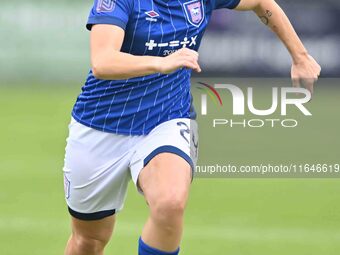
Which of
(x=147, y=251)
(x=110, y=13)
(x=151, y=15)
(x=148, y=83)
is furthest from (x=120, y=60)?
(x=147, y=251)

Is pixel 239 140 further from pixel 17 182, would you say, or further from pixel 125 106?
pixel 125 106

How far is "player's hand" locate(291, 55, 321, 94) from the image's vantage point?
17.5ft

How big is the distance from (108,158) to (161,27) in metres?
0.71

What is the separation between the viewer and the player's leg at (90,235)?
527 cm

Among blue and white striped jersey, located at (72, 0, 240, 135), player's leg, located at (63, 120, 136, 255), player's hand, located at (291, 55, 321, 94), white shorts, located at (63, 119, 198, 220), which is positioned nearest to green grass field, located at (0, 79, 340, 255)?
player's leg, located at (63, 120, 136, 255)

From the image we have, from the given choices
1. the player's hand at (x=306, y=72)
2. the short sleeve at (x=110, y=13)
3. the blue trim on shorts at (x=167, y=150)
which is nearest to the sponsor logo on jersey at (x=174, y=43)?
the short sleeve at (x=110, y=13)

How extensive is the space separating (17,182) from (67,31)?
5.30m

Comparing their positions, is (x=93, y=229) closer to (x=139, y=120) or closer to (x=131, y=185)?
(x=139, y=120)

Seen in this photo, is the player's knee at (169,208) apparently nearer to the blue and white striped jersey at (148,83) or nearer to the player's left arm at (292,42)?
the blue and white striped jersey at (148,83)

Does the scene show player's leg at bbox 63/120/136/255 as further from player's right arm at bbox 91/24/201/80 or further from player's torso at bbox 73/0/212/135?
player's right arm at bbox 91/24/201/80

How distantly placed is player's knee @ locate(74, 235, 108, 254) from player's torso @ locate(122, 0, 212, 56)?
1.11m

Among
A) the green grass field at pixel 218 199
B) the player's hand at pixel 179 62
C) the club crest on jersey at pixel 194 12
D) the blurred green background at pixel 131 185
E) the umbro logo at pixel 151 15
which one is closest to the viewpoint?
the player's hand at pixel 179 62

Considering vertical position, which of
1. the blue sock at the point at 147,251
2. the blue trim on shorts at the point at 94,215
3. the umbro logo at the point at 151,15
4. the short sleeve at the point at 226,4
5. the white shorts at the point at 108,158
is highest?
the umbro logo at the point at 151,15

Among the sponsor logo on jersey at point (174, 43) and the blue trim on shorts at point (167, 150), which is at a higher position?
the sponsor logo on jersey at point (174, 43)
